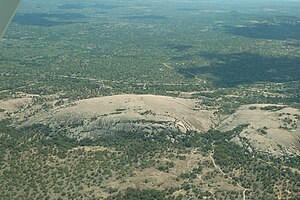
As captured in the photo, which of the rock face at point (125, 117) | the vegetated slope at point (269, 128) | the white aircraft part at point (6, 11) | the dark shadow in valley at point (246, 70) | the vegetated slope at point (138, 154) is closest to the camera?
the white aircraft part at point (6, 11)

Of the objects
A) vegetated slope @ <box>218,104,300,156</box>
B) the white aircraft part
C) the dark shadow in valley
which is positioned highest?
the white aircraft part

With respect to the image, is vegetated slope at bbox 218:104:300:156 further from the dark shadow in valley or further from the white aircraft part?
the white aircraft part

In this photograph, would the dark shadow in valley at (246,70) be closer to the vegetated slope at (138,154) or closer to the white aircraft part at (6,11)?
the vegetated slope at (138,154)

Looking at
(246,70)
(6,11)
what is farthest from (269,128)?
(246,70)

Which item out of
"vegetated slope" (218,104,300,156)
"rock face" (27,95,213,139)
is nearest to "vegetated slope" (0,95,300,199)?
"rock face" (27,95,213,139)

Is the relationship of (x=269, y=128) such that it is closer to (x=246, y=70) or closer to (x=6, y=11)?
(x=6, y=11)

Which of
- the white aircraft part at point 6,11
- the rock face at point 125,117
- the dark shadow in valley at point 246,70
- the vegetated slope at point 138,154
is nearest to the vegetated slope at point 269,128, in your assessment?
the vegetated slope at point 138,154
